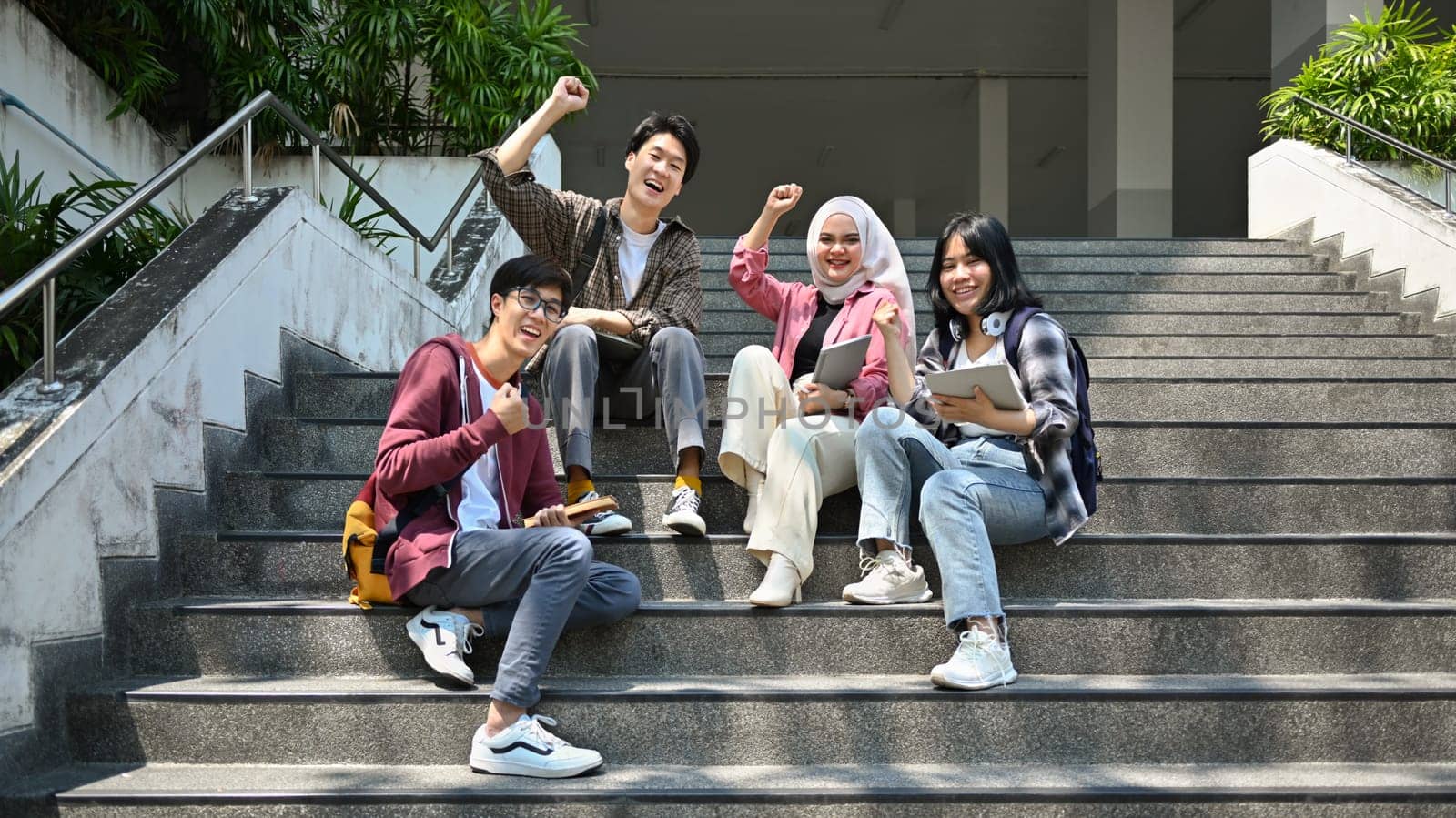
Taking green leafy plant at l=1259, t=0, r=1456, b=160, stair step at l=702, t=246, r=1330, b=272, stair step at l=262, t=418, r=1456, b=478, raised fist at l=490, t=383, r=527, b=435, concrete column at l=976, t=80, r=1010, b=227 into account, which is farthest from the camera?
concrete column at l=976, t=80, r=1010, b=227

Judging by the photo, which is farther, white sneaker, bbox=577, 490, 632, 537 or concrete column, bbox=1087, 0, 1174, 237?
concrete column, bbox=1087, 0, 1174, 237

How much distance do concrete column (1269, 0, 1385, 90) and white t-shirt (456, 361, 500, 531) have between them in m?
7.24

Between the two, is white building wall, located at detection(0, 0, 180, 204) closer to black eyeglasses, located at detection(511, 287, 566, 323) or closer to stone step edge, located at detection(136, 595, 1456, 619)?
stone step edge, located at detection(136, 595, 1456, 619)

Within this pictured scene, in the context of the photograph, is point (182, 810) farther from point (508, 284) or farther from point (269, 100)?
point (269, 100)

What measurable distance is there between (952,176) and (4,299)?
52.6ft

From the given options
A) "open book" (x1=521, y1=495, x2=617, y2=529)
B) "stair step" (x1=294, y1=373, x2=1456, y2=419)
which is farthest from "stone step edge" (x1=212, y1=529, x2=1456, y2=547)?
"stair step" (x1=294, y1=373, x2=1456, y2=419)

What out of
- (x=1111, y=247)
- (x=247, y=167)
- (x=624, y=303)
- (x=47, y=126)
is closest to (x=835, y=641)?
(x=624, y=303)

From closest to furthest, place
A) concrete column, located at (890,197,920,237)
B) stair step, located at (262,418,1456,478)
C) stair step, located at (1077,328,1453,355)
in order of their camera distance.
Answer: stair step, located at (262,418,1456,478) → stair step, located at (1077,328,1453,355) → concrete column, located at (890,197,920,237)

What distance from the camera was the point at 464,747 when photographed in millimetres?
2592

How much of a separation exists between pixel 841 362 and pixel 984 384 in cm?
39

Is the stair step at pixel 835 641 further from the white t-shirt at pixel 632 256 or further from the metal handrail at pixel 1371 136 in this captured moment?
the metal handrail at pixel 1371 136

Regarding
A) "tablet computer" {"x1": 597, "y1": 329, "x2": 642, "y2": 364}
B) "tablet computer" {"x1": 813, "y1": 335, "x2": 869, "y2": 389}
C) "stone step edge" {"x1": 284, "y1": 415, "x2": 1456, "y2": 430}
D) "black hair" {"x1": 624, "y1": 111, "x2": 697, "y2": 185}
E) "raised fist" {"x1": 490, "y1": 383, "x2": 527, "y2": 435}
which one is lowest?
"stone step edge" {"x1": 284, "y1": 415, "x2": 1456, "y2": 430}

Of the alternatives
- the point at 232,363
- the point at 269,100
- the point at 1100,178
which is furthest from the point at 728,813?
the point at 1100,178

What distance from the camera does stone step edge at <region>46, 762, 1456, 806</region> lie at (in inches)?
92.4
